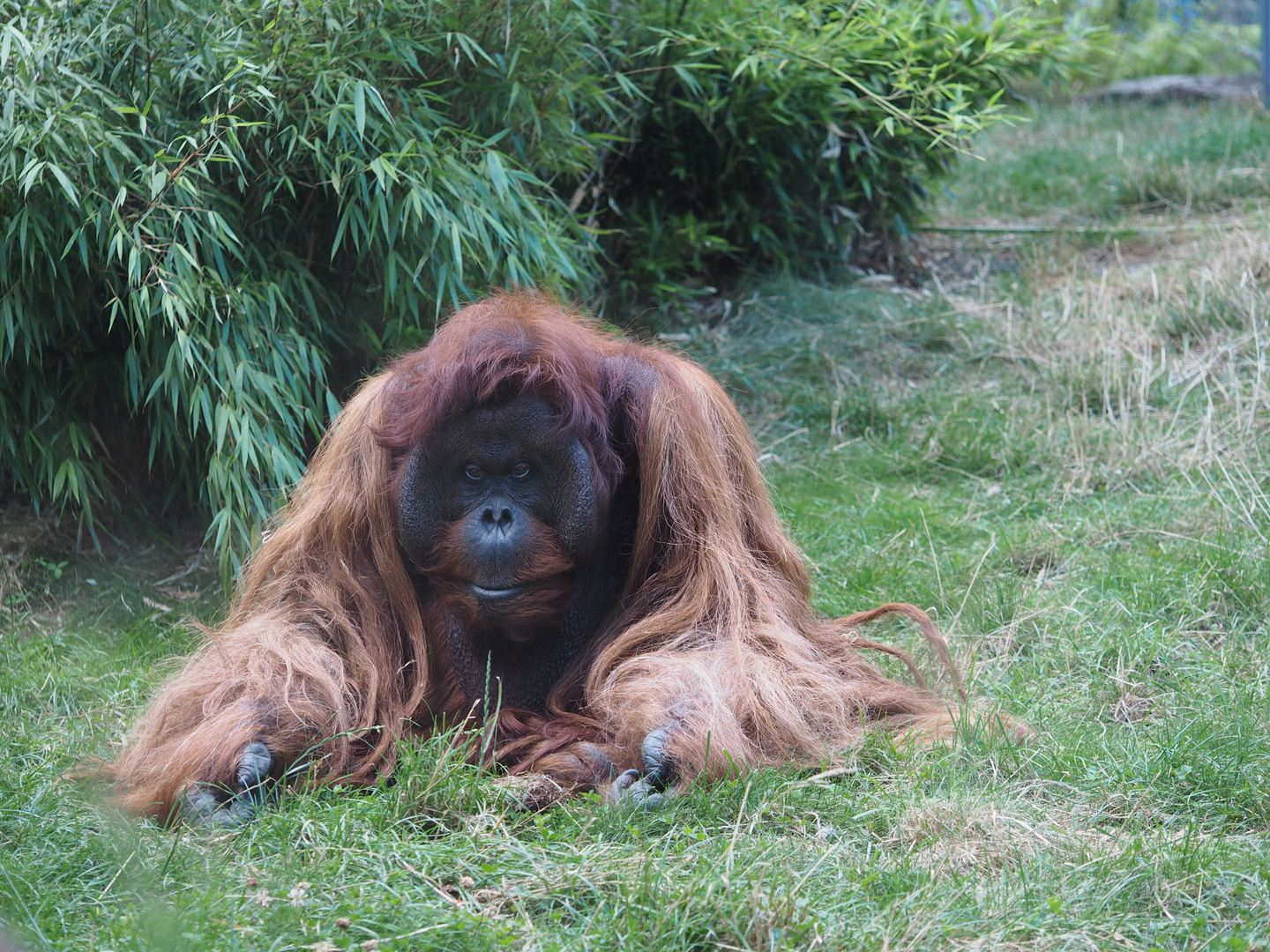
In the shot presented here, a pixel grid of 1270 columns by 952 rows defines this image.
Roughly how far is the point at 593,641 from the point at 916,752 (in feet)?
2.20

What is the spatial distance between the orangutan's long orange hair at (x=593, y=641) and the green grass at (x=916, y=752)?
143 mm

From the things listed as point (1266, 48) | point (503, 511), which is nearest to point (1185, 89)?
point (1266, 48)

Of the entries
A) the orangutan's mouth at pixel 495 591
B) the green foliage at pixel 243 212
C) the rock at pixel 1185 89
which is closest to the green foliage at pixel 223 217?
the green foliage at pixel 243 212

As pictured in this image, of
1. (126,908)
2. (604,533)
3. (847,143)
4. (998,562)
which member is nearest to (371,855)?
(126,908)

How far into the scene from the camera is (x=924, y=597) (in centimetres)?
356

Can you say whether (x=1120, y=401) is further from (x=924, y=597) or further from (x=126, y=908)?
(x=126, y=908)

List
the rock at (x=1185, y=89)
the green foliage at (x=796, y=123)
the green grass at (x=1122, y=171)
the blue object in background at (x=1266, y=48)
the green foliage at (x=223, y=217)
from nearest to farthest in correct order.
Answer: the green foliage at (x=223, y=217), the green foliage at (x=796, y=123), the green grass at (x=1122, y=171), the blue object in background at (x=1266, y=48), the rock at (x=1185, y=89)

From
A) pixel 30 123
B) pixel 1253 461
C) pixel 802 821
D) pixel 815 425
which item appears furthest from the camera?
pixel 815 425

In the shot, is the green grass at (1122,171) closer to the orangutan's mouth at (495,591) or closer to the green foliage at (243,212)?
the green foliage at (243,212)

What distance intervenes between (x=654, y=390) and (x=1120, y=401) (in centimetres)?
257

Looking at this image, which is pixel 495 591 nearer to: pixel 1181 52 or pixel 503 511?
pixel 503 511

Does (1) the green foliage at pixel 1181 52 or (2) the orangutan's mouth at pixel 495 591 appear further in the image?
(1) the green foliage at pixel 1181 52

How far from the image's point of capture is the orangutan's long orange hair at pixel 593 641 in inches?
95.9

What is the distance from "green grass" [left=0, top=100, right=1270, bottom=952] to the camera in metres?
1.86
